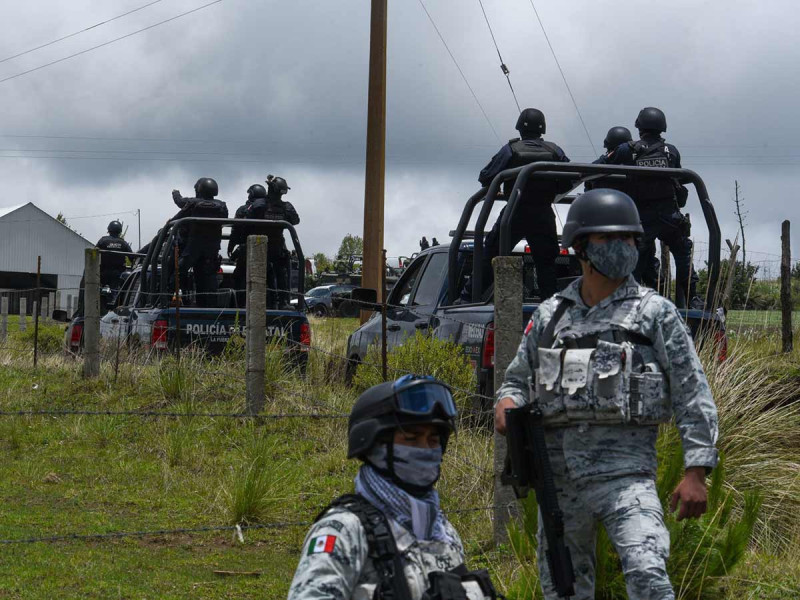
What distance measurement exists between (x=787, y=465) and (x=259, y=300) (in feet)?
13.2

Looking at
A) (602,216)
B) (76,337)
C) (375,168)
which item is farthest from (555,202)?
(76,337)

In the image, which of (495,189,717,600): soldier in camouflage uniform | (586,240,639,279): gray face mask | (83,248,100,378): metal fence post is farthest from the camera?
(83,248,100,378): metal fence post

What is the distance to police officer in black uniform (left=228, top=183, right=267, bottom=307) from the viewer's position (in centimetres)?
1184

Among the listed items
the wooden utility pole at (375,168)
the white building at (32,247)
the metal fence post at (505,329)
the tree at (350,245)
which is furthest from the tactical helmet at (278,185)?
the tree at (350,245)

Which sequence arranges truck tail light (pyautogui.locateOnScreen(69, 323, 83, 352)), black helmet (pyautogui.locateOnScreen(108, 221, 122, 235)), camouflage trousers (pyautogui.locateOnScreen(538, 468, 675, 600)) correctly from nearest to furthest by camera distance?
camouflage trousers (pyautogui.locateOnScreen(538, 468, 675, 600)) < truck tail light (pyautogui.locateOnScreen(69, 323, 83, 352)) < black helmet (pyautogui.locateOnScreen(108, 221, 122, 235))

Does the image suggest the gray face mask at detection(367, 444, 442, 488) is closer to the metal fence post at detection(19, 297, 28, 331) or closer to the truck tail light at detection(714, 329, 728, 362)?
the truck tail light at detection(714, 329, 728, 362)

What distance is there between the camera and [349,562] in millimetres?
2457

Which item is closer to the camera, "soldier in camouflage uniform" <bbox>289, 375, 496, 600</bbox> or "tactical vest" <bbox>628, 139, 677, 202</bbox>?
"soldier in camouflage uniform" <bbox>289, 375, 496, 600</bbox>

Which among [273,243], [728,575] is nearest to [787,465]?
[728,575]

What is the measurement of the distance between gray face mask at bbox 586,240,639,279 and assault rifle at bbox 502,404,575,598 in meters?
0.53

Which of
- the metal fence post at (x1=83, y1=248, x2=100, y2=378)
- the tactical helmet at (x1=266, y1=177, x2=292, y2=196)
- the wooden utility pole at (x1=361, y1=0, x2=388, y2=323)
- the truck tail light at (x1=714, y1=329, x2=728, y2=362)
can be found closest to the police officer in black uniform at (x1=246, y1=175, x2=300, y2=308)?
the tactical helmet at (x1=266, y1=177, x2=292, y2=196)

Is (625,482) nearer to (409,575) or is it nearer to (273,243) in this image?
(409,575)

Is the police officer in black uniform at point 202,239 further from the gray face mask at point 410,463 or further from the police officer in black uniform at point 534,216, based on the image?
the gray face mask at point 410,463

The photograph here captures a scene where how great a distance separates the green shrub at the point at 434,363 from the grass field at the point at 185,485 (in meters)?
0.46
